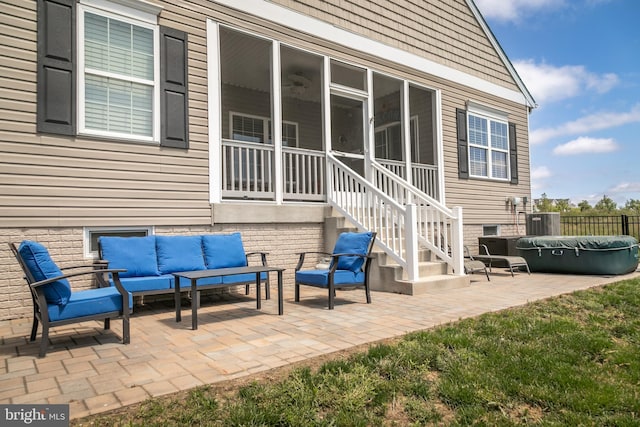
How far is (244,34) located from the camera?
6594 millimetres

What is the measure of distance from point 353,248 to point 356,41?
15.3 feet

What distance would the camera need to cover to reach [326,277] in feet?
16.1

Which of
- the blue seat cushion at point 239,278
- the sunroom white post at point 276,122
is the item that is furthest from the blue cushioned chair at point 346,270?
the sunroom white post at point 276,122

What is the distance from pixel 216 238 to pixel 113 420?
11.4ft

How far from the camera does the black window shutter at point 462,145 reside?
32.5 ft

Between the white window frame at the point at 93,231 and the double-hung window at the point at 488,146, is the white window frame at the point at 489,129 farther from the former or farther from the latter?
the white window frame at the point at 93,231

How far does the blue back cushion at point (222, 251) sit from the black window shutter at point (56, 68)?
213 cm

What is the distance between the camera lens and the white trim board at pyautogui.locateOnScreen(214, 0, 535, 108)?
674 cm

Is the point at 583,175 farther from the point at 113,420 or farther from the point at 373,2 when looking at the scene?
A: the point at 113,420

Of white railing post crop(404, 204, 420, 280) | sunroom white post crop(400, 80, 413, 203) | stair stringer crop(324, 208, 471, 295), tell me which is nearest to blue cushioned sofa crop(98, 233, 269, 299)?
stair stringer crop(324, 208, 471, 295)

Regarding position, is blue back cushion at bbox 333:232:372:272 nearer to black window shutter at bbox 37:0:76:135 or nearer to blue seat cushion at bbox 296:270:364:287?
blue seat cushion at bbox 296:270:364:287

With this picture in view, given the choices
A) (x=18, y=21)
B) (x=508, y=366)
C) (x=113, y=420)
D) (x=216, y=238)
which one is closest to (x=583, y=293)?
(x=508, y=366)

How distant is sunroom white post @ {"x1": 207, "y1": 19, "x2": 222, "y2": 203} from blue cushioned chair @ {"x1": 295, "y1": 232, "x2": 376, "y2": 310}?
5.99 feet

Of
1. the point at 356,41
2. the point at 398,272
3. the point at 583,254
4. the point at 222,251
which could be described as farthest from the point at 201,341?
the point at 583,254
